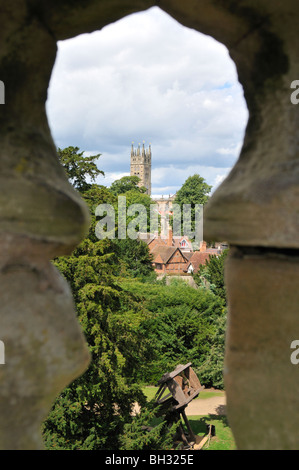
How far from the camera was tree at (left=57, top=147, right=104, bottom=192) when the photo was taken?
45.9 feet

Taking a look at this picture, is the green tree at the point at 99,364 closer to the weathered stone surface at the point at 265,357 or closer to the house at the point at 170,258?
the weathered stone surface at the point at 265,357

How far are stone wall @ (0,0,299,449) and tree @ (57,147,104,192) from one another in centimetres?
1273

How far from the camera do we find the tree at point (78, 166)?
551 inches

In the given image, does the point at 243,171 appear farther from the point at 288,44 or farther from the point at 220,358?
the point at 220,358

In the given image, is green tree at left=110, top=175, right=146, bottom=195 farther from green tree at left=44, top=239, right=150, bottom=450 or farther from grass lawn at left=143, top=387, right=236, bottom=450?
green tree at left=44, top=239, right=150, bottom=450

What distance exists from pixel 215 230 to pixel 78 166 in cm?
1317

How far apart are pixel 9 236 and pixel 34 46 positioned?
635mm

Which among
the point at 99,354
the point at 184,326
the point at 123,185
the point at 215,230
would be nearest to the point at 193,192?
the point at 123,185

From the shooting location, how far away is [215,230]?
1.39 meters

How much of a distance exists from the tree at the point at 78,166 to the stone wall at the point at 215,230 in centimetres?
1273

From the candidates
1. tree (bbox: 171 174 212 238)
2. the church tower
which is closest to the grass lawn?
tree (bbox: 171 174 212 238)

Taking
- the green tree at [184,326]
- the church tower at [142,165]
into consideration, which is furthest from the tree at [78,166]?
the church tower at [142,165]

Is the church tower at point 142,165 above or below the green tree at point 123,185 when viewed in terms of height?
above

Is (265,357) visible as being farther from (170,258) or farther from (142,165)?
(142,165)
